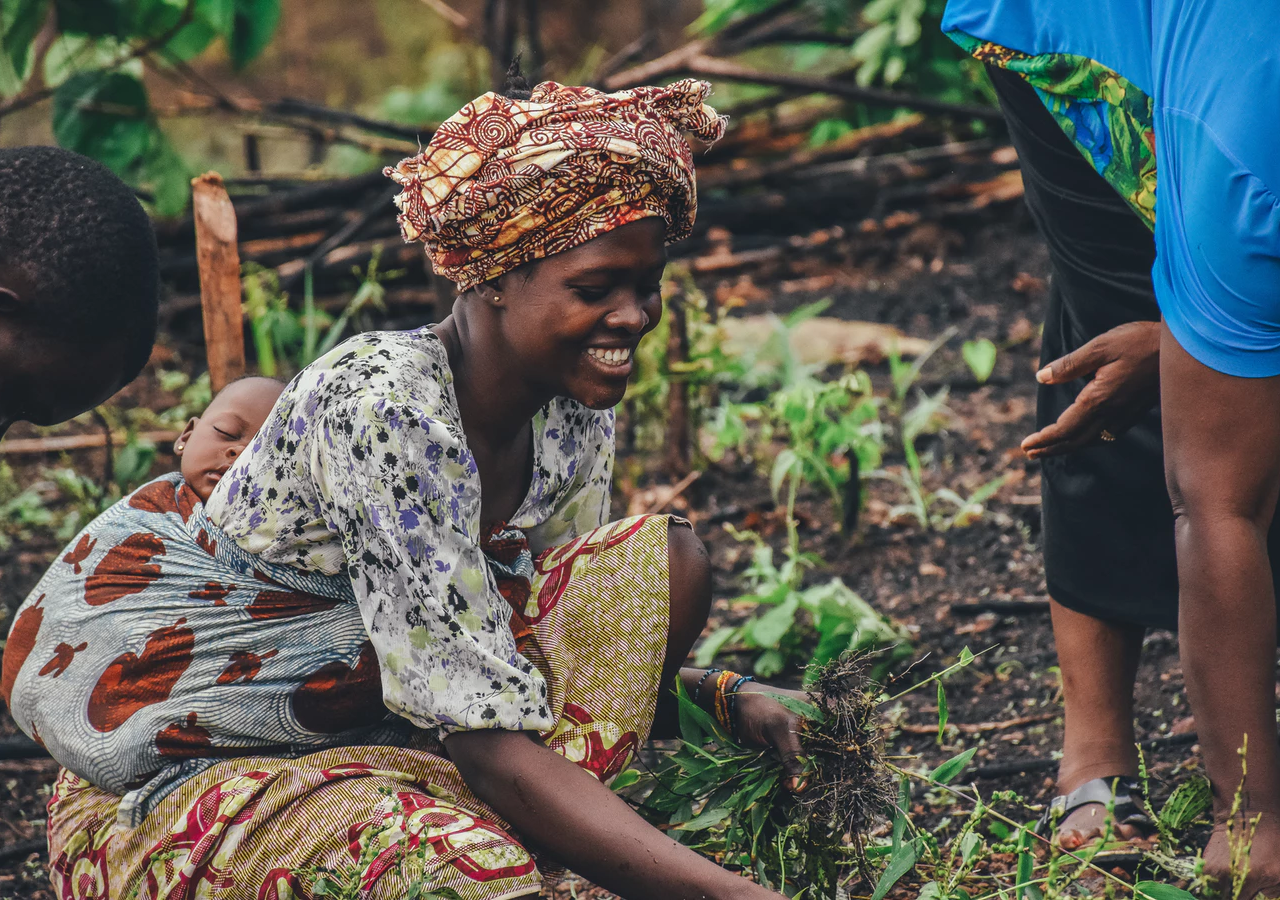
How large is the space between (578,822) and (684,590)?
1.51ft

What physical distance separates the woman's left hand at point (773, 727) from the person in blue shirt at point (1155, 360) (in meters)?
0.55

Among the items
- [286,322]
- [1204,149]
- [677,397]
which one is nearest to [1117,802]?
[1204,149]

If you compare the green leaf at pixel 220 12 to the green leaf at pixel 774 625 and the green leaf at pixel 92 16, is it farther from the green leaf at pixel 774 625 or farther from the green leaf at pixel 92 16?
the green leaf at pixel 774 625

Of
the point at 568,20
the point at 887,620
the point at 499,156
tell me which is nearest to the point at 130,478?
the point at 887,620

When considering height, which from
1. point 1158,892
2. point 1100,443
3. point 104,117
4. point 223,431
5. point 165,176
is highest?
point 104,117

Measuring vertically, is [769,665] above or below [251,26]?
below

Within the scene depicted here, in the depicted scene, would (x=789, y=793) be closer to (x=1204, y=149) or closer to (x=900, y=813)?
(x=900, y=813)

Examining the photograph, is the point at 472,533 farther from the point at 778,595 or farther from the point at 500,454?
the point at 778,595

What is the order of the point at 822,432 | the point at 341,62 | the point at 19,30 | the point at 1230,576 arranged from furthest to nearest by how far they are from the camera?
the point at 341,62 < the point at 19,30 < the point at 822,432 < the point at 1230,576

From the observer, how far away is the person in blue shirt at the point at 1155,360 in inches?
68.8

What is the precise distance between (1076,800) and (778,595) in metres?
0.97

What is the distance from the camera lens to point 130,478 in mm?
3705

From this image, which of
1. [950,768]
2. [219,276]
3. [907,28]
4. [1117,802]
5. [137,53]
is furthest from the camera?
[907,28]

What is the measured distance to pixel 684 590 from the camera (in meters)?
2.12
